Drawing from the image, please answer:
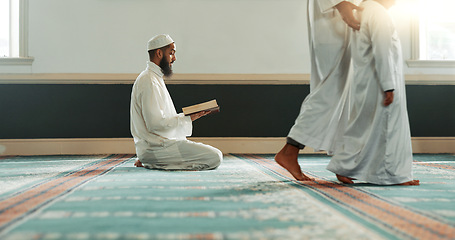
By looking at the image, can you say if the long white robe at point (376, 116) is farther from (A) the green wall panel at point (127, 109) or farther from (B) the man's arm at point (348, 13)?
(A) the green wall panel at point (127, 109)

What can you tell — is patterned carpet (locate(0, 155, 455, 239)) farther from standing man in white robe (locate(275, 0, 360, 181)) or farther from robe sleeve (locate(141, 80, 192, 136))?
robe sleeve (locate(141, 80, 192, 136))

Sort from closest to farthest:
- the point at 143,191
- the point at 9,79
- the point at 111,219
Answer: the point at 111,219 → the point at 143,191 → the point at 9,79

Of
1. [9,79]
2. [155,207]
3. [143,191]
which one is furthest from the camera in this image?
[9,79]

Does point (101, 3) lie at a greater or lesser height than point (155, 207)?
greater

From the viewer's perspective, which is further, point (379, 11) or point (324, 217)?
point (379, 11)

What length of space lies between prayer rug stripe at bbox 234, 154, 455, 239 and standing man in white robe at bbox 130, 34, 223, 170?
1038 millimetres

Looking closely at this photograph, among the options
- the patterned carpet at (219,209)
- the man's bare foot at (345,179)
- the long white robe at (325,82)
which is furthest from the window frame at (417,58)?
the man's bare foot at (345,179)

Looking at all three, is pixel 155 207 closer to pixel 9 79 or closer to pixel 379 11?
pixel 379 11

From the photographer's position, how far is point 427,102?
18.2ft

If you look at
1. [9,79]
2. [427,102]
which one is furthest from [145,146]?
[427,102]

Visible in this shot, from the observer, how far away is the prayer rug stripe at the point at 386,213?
1338 millimetres

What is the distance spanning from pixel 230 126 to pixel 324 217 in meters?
3.91

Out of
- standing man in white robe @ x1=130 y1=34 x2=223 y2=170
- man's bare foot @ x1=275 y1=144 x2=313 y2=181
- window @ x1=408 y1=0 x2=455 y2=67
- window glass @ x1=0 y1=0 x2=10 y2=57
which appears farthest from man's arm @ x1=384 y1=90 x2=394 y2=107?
→ window glass @ x1=0 y1=0 x2=10 y2=57

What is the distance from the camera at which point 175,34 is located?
5336 mm
